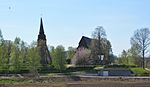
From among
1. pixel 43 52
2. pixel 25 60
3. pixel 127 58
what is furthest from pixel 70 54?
pixel 25 60

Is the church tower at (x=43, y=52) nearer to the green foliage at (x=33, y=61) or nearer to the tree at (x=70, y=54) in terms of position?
the green foliage at (x=33, y=61)

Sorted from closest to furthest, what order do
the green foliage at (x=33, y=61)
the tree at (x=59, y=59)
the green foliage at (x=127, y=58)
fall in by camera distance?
the green foliage at (x=33, y=61), the tree at (x=59, y=59), the green foliage at (x=127, y=58)

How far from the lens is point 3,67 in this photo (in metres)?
86.9

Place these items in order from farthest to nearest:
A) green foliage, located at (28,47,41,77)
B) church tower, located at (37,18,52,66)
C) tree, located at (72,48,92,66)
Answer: tree, located at (72,48,92,66) → church tower, located at (37,18,52,66) → green foliage, located at (28,47,41,77)

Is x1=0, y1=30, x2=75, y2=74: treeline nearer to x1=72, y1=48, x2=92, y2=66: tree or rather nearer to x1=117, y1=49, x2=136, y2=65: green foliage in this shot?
x1=72, y1=48, x2=92, y2=66: tree

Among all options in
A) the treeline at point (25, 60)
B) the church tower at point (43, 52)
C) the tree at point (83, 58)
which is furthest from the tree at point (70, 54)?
the treeline at point (25, 60)

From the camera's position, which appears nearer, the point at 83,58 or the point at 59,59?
the point at 59,59

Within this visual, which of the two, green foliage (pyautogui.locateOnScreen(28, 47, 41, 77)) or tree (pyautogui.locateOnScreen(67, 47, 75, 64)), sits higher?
tree (pyautogui.locateOnScreen(67, 47, 75, 64))

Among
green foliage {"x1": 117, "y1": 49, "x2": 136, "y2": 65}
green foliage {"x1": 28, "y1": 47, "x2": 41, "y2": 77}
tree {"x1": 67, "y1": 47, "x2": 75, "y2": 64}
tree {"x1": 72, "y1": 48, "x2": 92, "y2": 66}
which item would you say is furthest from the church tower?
green foliage {"x1": 117, "y1": 49, "x2": 136, "y2": 65}

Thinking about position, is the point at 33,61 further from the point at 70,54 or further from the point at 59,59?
the point at 70,54

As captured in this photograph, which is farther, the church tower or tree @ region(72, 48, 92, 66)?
tree @ region(72, 48, 92, 66)

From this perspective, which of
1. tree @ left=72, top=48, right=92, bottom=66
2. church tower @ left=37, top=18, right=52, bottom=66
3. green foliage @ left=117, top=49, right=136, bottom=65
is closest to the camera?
church tower @ left=37, top=18, right=52, bottom=66

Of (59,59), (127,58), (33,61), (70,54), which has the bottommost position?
(33,61)

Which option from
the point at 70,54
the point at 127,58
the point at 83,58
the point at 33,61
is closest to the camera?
the point at 33,61
